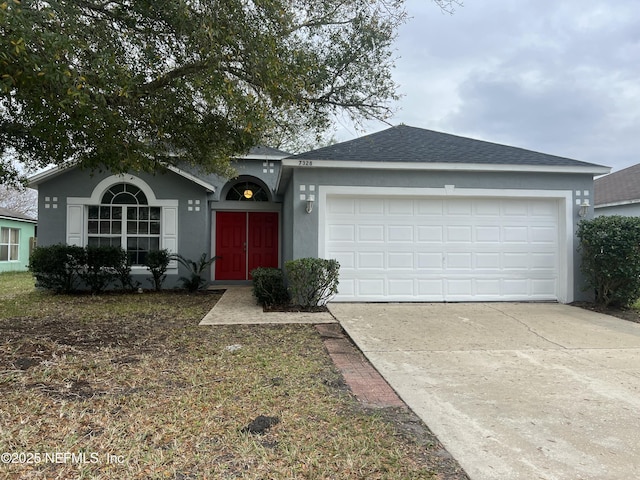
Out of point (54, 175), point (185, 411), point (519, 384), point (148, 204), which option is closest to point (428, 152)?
point (519, 384)

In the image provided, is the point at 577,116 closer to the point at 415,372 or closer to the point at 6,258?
the point at 415,372

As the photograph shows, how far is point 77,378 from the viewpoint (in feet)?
13.2

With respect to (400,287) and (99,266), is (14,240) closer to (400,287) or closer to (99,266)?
(99,266)

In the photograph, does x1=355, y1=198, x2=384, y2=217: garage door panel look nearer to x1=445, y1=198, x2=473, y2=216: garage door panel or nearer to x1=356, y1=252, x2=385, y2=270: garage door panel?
x1=356, y1=252, x2=385, y2=270: garage door panel

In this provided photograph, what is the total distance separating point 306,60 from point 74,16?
2.89 meters

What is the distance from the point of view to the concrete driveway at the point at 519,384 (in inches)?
102

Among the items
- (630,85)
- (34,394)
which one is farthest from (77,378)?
(630,85)

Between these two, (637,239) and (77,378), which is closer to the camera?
(77,378)

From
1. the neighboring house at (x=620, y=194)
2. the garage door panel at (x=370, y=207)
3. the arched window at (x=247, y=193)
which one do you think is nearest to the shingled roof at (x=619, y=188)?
the neighboring house at (x=620, y=194)

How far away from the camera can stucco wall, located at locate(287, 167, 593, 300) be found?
26.6 ft

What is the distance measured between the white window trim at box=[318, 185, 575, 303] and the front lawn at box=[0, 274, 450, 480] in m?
3.30

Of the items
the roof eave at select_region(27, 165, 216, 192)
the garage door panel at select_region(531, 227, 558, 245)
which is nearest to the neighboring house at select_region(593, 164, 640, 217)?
the garage door panel at select_region(531, 227, 558, 245)

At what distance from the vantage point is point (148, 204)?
11.3m

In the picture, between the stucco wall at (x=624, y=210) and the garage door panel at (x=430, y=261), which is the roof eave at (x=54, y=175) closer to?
the garage door panel at (x=430, y=261)
